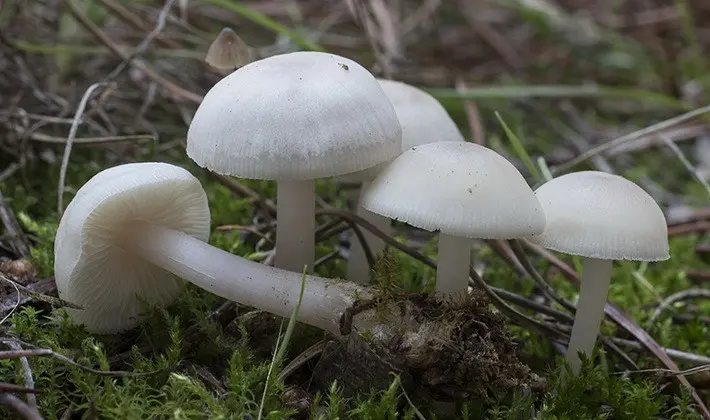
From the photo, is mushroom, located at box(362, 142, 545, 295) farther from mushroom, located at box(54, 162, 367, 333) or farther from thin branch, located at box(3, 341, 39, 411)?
thin branch, located at box(3, 341, 39, 411)

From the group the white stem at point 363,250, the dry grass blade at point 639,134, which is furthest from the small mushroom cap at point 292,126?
the dry grass blade at point 639,134

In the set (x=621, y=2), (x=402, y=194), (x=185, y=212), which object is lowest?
(x=185, y=212)

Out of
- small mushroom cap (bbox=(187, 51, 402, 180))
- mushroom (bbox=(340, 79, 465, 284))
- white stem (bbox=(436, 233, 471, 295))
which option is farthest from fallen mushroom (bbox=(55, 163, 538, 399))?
mushroom (bbox=(340, 79, 465, 284))

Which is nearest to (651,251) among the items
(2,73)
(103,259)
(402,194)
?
(402,194)

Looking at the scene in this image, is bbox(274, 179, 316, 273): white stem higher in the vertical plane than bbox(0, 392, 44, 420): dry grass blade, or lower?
higher

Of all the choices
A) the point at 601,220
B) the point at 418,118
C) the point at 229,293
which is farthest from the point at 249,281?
the point at 601,220

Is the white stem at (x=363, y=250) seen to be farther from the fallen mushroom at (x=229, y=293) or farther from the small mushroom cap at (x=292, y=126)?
the small mushroom cap at (x=292, y=126)

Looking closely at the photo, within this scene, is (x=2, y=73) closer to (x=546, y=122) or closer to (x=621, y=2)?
(x=546, y=122)

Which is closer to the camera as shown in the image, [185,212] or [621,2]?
[185,212]

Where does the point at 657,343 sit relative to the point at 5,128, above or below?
below
